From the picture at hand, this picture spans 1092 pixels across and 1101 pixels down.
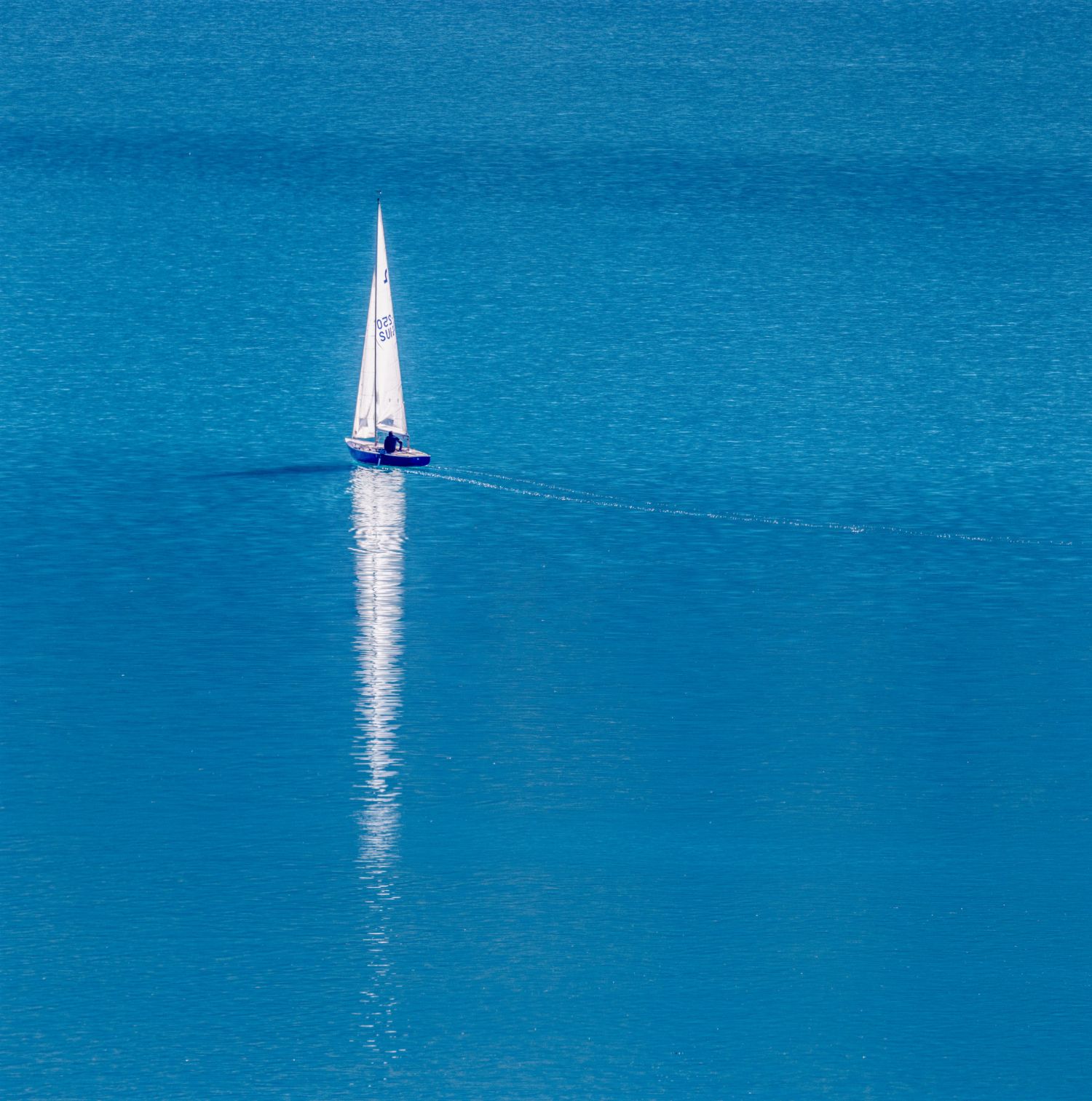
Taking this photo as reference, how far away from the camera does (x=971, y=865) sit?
72375mm

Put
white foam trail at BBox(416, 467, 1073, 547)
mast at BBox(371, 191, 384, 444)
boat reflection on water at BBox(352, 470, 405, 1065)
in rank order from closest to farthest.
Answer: boat reflection on water at BBox(352, 470, 405, 1065), white foam trail at BBox(416, 467, 1073, 547), mast at BBox(371, 191, 384, 444)

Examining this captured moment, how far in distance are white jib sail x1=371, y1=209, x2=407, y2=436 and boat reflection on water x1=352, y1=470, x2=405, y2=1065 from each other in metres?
4.42

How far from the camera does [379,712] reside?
8431 cm

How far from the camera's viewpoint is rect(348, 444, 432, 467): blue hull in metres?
113

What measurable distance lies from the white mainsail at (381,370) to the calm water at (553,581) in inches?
143

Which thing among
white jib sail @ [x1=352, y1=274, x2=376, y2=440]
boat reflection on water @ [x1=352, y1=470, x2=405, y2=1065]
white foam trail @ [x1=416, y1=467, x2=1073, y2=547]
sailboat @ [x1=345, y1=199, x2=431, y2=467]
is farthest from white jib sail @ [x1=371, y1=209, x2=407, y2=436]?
white foam trail @ [x1=416, y1=467, x2=1073, y2=547]

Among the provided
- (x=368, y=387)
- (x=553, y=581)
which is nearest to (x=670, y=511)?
(x=553, y=581)

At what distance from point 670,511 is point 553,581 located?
560 inches

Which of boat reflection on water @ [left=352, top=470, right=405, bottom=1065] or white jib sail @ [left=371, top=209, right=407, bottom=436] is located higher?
white jib sail @ [left=371, top=209, right=407, bottom=436]

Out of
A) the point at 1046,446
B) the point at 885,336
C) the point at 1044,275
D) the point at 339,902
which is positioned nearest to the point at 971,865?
the point at 339,902

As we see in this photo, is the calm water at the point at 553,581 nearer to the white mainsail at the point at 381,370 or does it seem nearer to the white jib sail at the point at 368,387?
the white jib sail at the point at 368,387

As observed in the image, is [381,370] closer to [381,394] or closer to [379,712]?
[381,394]

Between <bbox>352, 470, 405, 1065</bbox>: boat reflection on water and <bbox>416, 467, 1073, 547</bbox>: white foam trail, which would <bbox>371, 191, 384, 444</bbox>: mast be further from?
<bbox>416, 467, 1073, 547</bbox>: white foam trail

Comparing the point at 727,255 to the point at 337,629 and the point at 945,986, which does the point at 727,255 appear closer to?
the point at 337,629
